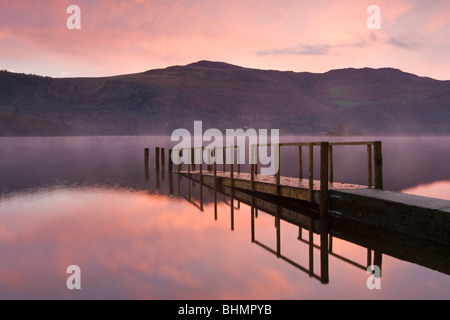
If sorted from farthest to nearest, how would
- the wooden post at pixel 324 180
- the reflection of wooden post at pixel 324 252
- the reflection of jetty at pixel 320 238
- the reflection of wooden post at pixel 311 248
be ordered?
the wooden post at pixel 324 180 → the reflection of jetty at pixel 320 238 → the reflection of wooden post at pixel 311 248 → the reflection of wooden post at pixel 324 252

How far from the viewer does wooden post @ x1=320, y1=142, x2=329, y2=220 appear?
12.2 m

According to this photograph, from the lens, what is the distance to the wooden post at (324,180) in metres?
12.2

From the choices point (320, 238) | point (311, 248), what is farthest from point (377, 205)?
point (311, 248)

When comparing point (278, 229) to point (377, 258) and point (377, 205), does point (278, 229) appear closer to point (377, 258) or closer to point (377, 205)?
point (377, 205)

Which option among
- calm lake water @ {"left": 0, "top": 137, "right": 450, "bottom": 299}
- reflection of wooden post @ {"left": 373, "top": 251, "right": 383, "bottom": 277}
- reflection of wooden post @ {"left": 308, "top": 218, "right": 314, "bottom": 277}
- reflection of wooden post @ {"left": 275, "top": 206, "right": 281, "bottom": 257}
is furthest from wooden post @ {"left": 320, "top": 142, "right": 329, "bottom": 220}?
reflection of wooden post @ {"left": 373, "top": 251, "right": 383, "bottom": 277}

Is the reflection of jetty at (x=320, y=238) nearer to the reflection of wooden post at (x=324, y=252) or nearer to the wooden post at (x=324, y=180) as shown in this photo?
the reflection of wooden post at (x=324, y=252)

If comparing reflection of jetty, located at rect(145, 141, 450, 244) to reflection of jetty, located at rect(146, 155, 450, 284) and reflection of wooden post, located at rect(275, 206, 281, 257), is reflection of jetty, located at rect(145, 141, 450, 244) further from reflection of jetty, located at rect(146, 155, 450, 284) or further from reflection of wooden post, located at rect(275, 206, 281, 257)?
reflection of wooden post, located at rect(275, 206, 281, 257)

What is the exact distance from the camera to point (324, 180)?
12250mm

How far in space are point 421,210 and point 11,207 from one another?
1490 cm

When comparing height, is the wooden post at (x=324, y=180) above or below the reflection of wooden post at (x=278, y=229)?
above

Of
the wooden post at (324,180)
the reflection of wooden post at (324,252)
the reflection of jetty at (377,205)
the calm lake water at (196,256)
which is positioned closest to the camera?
the calm lake water at (196,256)

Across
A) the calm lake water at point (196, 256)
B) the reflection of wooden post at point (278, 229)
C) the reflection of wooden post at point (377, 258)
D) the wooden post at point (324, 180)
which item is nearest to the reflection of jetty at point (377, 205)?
the wooden post at point (324, 180)

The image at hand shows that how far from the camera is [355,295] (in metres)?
7.19
